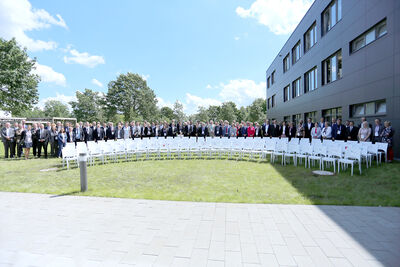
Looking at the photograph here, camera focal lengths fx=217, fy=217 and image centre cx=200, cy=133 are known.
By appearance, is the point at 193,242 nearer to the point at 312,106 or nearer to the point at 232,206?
the point at 232,206

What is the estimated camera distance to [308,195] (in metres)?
5.46

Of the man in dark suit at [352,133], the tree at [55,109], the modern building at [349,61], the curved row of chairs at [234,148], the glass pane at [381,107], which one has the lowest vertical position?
the curved row of chairs at [234,148]

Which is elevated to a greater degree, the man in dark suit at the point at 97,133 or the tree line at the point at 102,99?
the tree line at the point at 102,99

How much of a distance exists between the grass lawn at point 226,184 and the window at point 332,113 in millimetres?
7086

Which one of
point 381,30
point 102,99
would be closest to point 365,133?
point 381,30

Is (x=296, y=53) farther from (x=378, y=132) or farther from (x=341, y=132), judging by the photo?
(x=378, y=132)

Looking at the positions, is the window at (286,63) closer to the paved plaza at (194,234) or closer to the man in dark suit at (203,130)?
the man in dark suit at (203,130)

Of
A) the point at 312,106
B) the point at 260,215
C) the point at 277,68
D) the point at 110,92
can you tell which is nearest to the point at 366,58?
the point at 312,106

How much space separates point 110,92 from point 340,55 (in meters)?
46.6

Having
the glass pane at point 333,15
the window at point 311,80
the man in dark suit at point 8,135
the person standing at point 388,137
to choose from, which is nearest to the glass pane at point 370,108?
the person standing at point 388,137

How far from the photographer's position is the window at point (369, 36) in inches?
421

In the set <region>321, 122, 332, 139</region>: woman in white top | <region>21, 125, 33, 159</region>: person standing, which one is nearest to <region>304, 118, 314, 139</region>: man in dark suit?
<region>321, 122, 332, 139</region>: woman in white top

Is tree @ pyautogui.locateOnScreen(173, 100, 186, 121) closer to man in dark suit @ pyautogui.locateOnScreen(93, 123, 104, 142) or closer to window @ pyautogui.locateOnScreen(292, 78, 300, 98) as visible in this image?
window @ pyautogui.locateOnScreen(292, 78, 300, 98)

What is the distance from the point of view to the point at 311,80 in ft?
64.9
